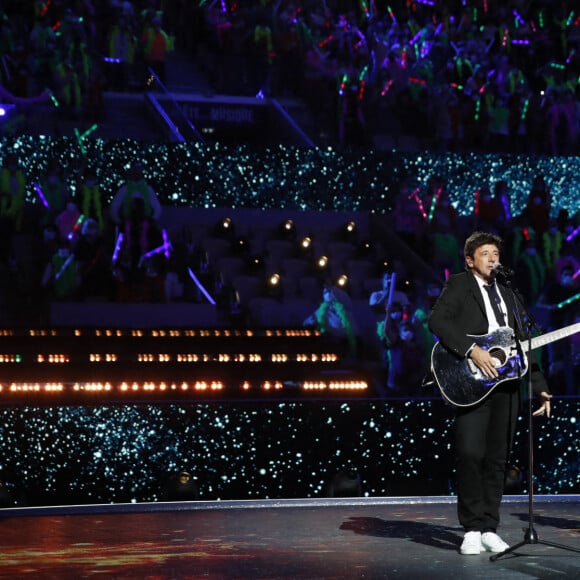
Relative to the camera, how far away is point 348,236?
15.0 meters

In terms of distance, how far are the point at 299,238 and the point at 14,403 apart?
687 centimetres

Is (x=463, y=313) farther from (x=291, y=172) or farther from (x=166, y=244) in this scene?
(x=291, y=172)

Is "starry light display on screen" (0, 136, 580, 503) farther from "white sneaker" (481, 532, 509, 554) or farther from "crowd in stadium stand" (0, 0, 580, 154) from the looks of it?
Result: "crowd in stadium stand" (0, 0, 580, 154)

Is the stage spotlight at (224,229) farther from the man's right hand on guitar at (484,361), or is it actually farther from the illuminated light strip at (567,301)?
the man's right hand on guitar at (484,361)

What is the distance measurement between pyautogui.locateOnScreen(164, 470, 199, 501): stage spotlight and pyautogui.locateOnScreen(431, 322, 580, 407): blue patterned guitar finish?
287 cm

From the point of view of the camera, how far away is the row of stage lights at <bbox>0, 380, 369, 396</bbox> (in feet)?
31.4

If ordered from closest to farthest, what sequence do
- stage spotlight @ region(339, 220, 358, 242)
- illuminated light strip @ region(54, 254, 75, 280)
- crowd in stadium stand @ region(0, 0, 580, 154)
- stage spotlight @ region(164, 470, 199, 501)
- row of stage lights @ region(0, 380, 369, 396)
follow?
stage spotlight @ region(164, 470, 199, 501) → row of stage lights @ region(0, 380, 369, 396) → illuminated light strip @ region(54, 254, 75, 280) → stage spotlight @ region(339, 220, 358, 242) → crowd in stadium stand @ region(0, 0, 580, 154)

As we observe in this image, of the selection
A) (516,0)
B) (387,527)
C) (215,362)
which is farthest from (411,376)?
(516,0)

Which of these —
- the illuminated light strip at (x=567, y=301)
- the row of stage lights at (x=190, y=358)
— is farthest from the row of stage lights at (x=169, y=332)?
the illuminated light strip at (x=567, y=301)

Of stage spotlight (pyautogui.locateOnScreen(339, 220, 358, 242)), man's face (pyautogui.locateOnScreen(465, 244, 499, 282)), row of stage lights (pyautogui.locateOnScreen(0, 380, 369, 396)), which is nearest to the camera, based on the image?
man's face (pyautogui.locateOnScreen(465, 244, 499, 282))

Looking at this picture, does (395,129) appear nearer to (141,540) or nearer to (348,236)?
(348,236)

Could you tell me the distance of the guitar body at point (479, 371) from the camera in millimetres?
5988

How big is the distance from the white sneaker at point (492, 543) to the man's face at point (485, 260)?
126cm

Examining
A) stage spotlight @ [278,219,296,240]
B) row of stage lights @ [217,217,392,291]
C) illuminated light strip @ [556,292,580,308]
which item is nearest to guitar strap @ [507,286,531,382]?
illuminated light strip @ [556,292,580,308]
